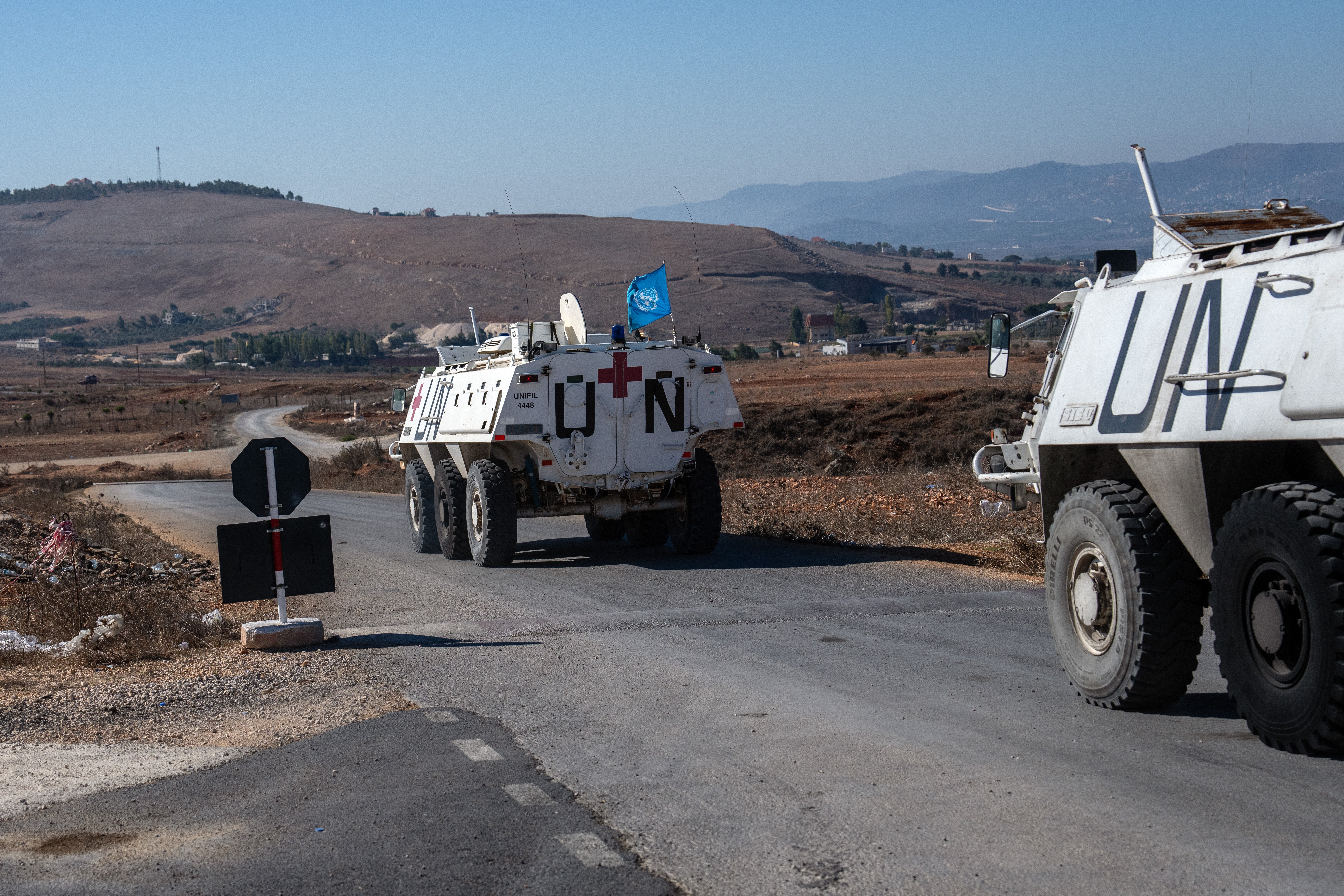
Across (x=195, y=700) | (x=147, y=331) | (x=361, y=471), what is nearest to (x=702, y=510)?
(x=195, y=700)

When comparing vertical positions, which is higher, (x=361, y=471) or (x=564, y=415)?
(x=564, y=415)

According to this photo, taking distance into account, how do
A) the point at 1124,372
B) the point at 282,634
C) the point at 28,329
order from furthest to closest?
the point at 28,329
the point at 282,634
the point at 1124,372

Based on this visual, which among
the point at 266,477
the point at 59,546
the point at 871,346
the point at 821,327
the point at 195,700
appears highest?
the point at 821,327

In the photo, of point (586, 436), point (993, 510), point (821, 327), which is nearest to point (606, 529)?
point (586, 436)

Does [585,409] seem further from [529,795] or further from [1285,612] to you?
[1285,612]

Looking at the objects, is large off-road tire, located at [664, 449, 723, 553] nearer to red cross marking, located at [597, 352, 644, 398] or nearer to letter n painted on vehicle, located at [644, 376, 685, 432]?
letter n painted on vehicle, located at [644, 376, 685, 432]

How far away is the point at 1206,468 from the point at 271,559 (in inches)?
256

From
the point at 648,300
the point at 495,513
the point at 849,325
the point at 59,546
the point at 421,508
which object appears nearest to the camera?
the point at 59,546

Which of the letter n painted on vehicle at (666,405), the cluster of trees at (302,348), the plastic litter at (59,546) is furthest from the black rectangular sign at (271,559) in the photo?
the cluster of trees at (302,348)

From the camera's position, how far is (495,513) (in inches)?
571

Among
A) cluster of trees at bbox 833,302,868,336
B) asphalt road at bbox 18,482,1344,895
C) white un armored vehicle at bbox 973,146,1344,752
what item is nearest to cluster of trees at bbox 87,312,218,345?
cluster of trees at bbox 833,302,868,336

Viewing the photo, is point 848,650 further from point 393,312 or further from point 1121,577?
point 393,312

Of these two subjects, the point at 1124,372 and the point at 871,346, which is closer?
the point at 1124,372

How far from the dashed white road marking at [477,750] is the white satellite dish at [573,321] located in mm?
9823
